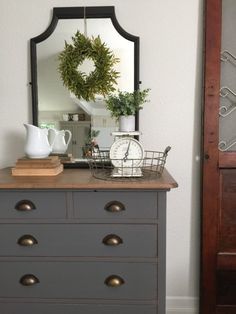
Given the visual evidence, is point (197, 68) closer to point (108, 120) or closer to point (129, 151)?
point (108, 120)

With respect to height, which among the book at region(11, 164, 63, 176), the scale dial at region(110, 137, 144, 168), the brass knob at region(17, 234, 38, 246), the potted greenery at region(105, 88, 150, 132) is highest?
the potted greenery at region(105, 88, 150, 132)

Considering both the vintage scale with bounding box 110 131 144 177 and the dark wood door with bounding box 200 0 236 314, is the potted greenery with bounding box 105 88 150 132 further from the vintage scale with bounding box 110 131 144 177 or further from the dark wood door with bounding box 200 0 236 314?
the dark wood door with bounding box 200 0 236 314

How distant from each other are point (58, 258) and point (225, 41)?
4.77 ft

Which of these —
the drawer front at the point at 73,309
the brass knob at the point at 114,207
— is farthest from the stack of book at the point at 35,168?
the drawer front at the point at 73,309

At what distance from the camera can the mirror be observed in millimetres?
A: 1704

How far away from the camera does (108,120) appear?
5.68 ft

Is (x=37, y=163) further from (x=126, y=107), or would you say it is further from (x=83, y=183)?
(x=126, y=107)

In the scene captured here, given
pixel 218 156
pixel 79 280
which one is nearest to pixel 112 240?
pixel 79 280

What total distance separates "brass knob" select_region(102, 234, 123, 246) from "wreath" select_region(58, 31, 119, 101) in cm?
81

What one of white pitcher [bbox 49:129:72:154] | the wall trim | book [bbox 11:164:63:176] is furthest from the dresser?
the wall trim

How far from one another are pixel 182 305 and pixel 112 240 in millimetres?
863

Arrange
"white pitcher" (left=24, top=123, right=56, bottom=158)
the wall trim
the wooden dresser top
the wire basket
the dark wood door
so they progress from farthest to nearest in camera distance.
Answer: the wall trim < the dark wood door < "white pitcher" (left=24, top=123, right=56, bottom=158) < the wire basket < the wooden dresser top

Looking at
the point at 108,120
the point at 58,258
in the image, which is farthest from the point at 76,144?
the point at 58,258

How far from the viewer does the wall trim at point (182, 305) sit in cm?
183
